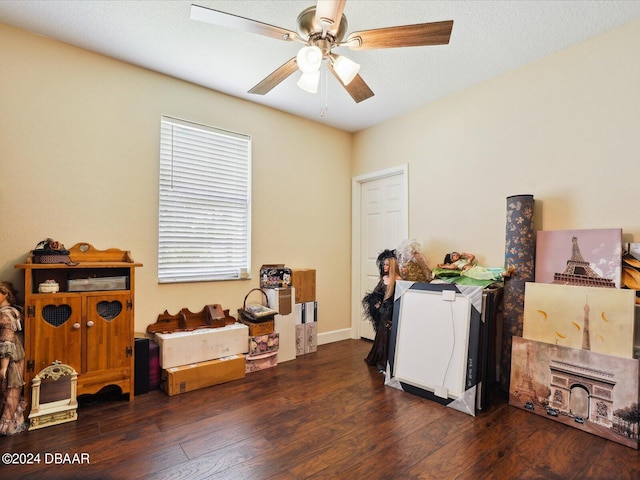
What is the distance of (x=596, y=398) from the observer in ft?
6.59

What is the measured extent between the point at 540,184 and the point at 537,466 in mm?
2006

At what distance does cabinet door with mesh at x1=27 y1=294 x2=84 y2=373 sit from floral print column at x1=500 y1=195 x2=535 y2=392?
3145 millimetres

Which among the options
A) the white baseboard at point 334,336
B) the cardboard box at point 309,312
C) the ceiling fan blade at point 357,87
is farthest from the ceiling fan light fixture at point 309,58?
the white baseboard at point 334,336

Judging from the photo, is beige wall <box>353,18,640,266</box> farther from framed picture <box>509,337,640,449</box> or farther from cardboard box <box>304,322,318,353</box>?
cardboard box <box>304,322,318,353</box>

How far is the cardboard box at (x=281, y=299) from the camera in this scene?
11.0 feet

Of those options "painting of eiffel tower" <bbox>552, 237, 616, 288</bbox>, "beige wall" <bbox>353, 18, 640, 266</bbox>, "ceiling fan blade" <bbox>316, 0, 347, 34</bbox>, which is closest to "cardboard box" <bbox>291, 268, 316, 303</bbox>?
"beige wall" <bbox>353, 18, 640, 266</bbox>

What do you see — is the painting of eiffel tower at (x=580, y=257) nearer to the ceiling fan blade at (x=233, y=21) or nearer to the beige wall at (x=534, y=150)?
the beige wall at (x=534, y=150)

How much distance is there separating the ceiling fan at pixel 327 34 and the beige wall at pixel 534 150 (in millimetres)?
1496

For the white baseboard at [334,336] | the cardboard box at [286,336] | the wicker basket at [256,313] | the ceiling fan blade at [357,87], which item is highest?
the ceiling fan blade at [357,87]

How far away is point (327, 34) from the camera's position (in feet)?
5.93

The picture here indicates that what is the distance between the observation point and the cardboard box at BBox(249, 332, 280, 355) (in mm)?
3053

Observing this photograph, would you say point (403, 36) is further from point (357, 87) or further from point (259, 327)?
point (259, 327)

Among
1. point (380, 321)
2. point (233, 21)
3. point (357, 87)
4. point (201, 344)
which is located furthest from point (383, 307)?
point (233, 21)

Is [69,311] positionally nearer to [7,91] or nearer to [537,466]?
[7,91]
